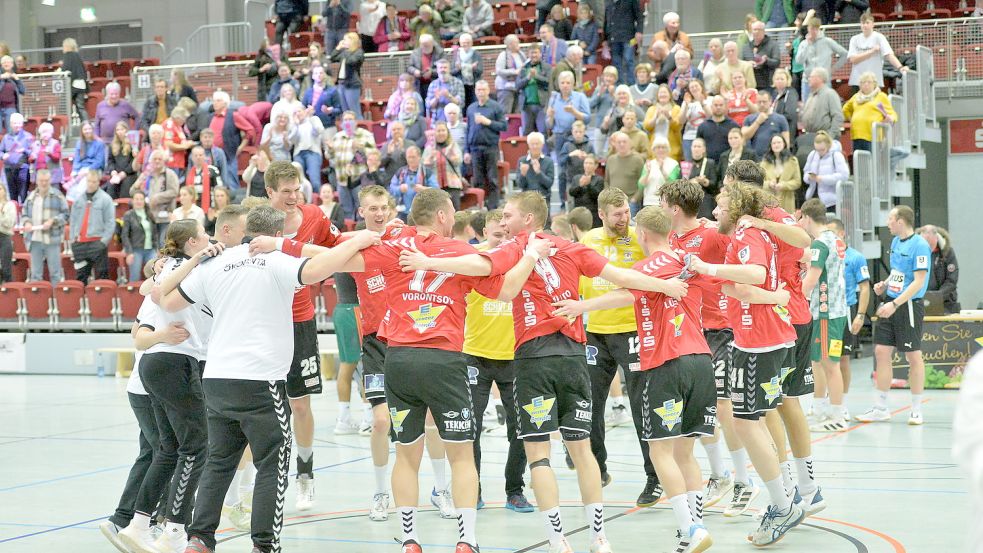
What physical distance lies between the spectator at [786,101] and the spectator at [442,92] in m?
4.94

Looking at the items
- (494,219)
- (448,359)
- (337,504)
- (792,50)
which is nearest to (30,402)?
(337,504)

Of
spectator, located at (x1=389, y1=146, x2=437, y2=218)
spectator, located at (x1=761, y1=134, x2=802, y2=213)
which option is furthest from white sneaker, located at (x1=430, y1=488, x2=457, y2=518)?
spectator, located at (x1=389, y1=146, x2=437, y2=218)

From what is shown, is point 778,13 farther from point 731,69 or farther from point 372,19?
point 372,19

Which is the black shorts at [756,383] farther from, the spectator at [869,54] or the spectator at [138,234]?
the spectator at [138,234]

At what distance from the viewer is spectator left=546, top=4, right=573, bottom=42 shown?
1947cm

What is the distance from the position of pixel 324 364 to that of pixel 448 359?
1082cm

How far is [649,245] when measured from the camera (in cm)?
650

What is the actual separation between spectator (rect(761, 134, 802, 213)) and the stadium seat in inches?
423

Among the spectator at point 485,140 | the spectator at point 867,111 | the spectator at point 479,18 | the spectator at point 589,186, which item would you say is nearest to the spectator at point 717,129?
the spectator at point 589,186

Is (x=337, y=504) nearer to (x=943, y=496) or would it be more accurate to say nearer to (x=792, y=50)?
(x=943, y=496)

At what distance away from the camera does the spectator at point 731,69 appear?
53.4 ft

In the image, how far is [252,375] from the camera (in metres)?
5.74

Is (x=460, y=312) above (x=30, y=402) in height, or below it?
above

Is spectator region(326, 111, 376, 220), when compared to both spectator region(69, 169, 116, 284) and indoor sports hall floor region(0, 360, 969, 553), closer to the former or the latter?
spectator region(69, 169, 116, 284)
